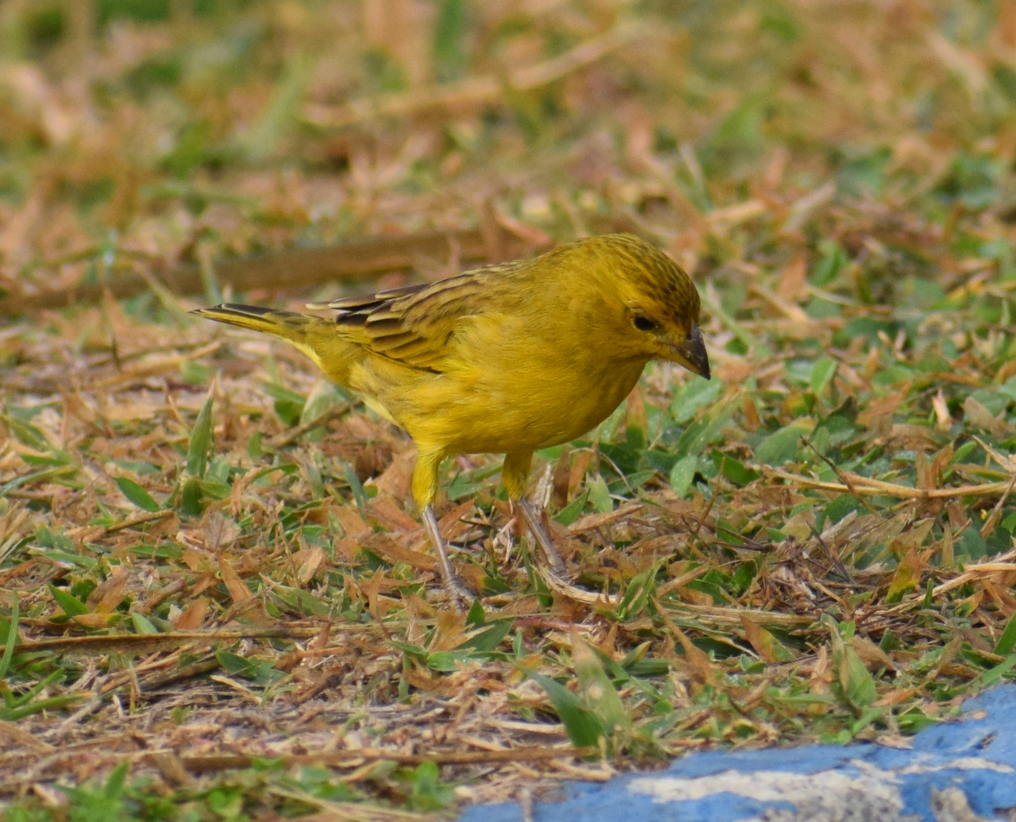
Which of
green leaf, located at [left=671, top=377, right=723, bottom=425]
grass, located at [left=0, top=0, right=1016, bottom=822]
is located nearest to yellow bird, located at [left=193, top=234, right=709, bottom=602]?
grass, located at [left=0, top=0, right=1016, bottom=822]

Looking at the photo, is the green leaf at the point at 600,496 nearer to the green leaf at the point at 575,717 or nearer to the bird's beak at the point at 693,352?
the bird's beak at the point at 693,352

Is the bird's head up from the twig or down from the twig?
up

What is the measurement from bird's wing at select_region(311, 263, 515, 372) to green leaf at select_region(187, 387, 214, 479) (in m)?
0.61

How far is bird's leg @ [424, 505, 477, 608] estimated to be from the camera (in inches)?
176

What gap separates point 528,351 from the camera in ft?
15.5

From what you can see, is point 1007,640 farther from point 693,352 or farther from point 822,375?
point 822,375

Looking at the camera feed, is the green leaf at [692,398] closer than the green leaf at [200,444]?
No

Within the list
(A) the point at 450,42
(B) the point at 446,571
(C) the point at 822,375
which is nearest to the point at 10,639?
(B) the point at 446,571

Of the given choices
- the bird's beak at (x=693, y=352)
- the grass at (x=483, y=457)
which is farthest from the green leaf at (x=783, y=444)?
the bird's beak at (x=693, y=352)

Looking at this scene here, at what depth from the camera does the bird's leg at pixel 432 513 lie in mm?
4496

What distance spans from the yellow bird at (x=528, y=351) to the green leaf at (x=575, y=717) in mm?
842

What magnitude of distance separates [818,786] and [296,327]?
10.1 ft

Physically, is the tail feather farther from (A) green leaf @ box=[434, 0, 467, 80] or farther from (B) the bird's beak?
(A) green leaf @ box=[434, 0, 467, 80]

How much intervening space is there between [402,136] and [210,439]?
4007mm
